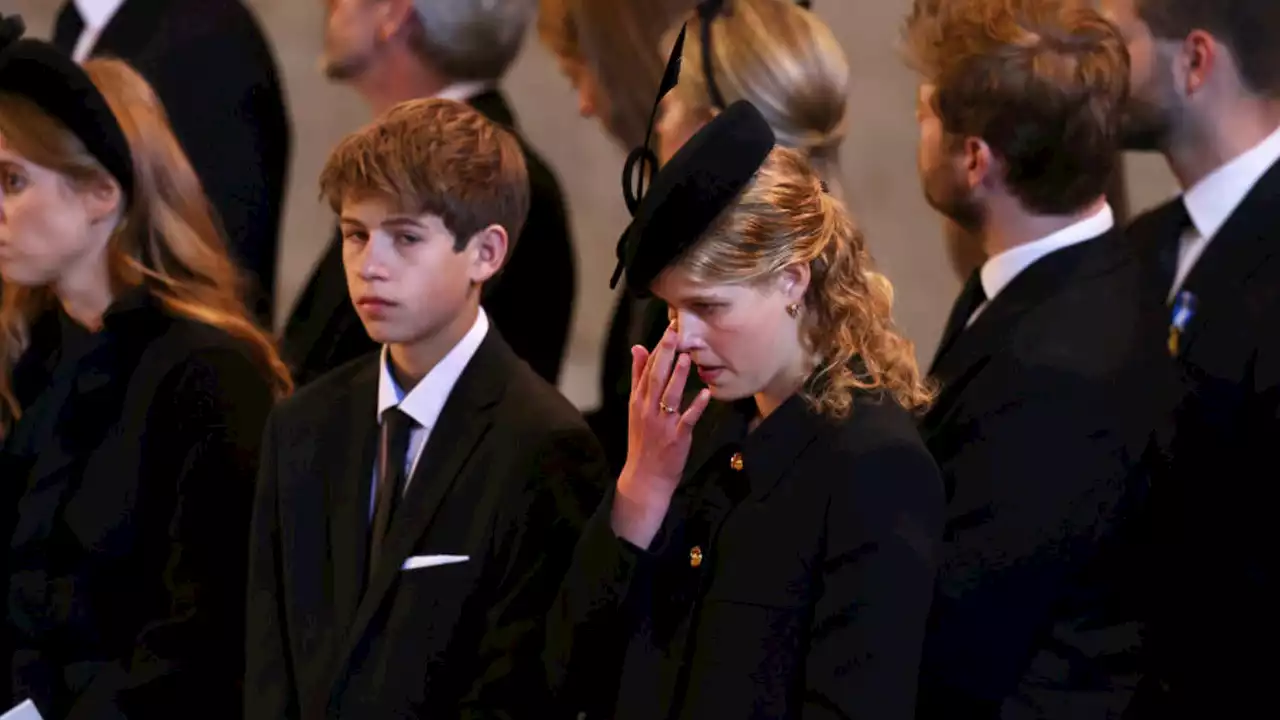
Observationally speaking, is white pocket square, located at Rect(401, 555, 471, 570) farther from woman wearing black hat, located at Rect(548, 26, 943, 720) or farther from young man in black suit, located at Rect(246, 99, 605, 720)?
woman wearing black hat, located at Rect(548, 26, 943, 720)

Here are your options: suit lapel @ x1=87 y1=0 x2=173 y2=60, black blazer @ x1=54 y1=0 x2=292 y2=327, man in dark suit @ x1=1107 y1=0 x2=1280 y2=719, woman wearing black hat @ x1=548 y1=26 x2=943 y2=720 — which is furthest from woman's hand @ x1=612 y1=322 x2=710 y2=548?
suit lapel @ x1=87 y1=0 x2=173 y2=60

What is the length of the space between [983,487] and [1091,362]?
0.23m

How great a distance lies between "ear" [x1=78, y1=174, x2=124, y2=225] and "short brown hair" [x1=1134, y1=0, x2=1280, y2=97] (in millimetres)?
1684

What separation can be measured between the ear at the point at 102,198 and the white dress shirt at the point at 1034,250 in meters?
1.36

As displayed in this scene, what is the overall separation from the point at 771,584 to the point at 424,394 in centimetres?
66

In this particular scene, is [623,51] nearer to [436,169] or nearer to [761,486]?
[436,169]

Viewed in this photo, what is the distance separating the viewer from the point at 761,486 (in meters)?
2.19

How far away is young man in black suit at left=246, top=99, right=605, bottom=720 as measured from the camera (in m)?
2.42

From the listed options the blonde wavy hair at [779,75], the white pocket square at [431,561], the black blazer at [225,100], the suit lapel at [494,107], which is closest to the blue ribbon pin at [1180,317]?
the blonde wavy hair at [779,75]

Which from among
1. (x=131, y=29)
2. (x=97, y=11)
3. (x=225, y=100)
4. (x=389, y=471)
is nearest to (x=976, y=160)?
(x=389, y=471)

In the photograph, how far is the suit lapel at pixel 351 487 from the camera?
8.13 feet

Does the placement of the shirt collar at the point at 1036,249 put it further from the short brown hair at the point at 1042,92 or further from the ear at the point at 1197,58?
the ear at the point at 1197,58

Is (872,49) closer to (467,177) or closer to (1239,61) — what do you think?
(1239,61)

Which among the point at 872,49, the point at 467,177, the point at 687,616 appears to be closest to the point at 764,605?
the point at 687,616
